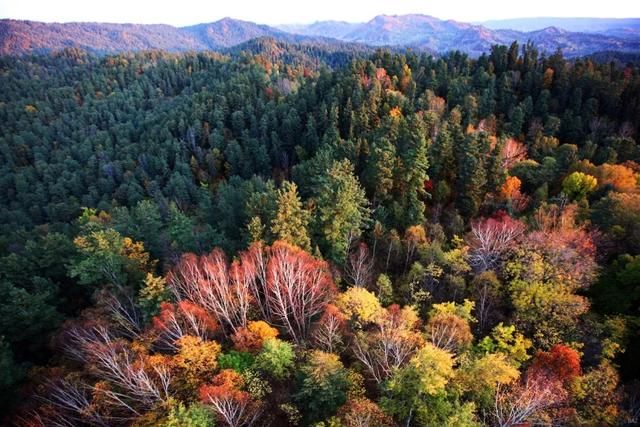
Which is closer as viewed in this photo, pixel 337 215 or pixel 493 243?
pixel 493 243

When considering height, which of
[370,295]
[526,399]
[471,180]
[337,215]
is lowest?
[370,295]

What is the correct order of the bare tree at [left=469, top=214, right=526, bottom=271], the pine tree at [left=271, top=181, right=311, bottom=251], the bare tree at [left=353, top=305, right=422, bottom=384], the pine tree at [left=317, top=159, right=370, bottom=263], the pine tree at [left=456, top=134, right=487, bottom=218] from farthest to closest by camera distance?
1. the pine tree at [left=456, top=134, right=487, bottom=218]
2. the pine tree at [left=317, top=159, right=370, bottom=263]
3. the pine tree at [left=271, top=181, right=311, bottom=251]
4. the bare tree at [left=469, top=214, right=526, bottom=271]
5. the bare tree at [left=353, top=305, right=422, bottom=384]

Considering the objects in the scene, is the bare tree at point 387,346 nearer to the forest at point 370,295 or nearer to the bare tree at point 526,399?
the forest at point 370,295

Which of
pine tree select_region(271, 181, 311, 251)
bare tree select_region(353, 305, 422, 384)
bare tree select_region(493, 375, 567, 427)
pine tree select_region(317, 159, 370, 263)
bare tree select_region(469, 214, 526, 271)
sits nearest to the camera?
bare tree select_region(493, 375, 567, 427)

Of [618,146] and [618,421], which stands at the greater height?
[618,146]

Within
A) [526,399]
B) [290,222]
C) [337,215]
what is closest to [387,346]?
[526,399]

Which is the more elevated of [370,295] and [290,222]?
[290,222]

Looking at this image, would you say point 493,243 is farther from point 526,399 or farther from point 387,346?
point 387,346

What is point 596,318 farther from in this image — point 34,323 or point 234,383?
point 34,323

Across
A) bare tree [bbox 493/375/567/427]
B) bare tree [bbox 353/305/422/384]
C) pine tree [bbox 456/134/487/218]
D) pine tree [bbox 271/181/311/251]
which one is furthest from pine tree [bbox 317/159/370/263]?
bare tree [bbox 493/375/567/427]

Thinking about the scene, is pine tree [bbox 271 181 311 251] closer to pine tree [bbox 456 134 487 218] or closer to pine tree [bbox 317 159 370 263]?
pine tree [bbox 317 159 370 263]

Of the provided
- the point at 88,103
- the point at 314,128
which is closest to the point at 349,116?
the point at 314,128
